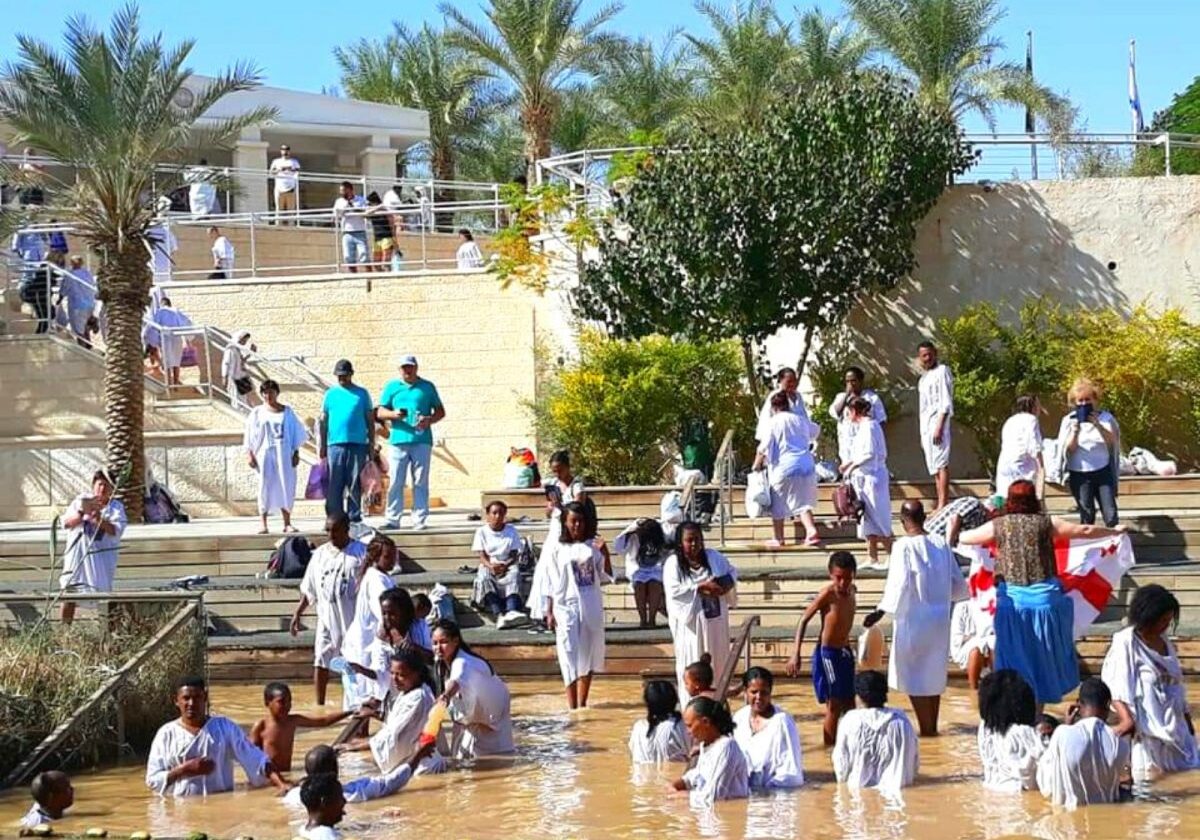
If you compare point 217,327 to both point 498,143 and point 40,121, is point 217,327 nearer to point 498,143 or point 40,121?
point 40,121

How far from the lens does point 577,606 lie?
1495cm

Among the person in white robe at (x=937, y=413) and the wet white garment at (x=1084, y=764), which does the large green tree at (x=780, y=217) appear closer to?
the person in white robe at (x=937, y=413)

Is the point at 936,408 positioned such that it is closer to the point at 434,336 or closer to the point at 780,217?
the point at 780,217

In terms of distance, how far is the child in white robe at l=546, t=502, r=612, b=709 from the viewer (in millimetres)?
14922

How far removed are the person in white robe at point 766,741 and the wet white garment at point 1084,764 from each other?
143 cm

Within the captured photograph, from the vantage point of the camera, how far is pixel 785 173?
2166 cm

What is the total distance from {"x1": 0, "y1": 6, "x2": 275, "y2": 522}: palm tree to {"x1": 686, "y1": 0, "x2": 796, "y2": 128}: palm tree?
13860 mm

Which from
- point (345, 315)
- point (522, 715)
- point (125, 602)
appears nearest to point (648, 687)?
point (522, 715)

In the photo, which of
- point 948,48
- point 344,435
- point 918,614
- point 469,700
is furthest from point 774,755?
point 948,48

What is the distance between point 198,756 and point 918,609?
4.48 meters

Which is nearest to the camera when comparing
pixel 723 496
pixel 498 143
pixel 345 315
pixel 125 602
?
pixel 125 602

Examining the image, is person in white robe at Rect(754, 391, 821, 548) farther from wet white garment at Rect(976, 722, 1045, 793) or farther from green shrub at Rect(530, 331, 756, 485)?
wet white garment at Rect(976, 722, 1045, 793)

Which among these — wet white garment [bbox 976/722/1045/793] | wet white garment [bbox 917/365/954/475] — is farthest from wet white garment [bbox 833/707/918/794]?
wet white garment [bbox 917/365/954/475]

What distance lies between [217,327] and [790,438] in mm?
11932
